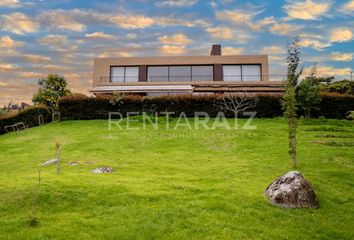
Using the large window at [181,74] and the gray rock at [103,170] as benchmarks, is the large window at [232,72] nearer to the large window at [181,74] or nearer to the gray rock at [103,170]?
the large window at [181,74]

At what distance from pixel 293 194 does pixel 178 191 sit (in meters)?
3.64

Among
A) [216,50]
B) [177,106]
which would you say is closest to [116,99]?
[177,106]

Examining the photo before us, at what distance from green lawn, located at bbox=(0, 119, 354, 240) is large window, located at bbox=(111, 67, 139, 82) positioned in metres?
30.9

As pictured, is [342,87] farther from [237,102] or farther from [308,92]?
[237,102]

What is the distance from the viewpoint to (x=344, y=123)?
3000 centimetres

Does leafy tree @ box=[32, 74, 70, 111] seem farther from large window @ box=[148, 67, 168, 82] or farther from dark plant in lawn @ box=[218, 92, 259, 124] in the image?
dark plant in lawn @ box=[218, 92, 259, 124]

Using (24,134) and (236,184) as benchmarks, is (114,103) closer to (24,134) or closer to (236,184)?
(24,134)

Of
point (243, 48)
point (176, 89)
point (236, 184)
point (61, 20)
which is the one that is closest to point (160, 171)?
point (236, 184)

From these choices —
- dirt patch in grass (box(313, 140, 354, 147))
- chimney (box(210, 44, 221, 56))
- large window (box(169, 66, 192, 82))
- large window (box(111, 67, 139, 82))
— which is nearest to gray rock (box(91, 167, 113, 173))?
dirt patch in grass (box(313, 140, 354, 147))

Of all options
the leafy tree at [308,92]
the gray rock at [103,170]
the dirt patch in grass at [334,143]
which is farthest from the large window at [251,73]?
the gray rock at [103,170]

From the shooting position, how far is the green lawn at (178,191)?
32.0ft

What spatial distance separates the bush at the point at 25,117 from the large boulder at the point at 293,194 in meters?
30.5

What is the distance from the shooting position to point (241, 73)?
5288cm

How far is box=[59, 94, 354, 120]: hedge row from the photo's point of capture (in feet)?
112
